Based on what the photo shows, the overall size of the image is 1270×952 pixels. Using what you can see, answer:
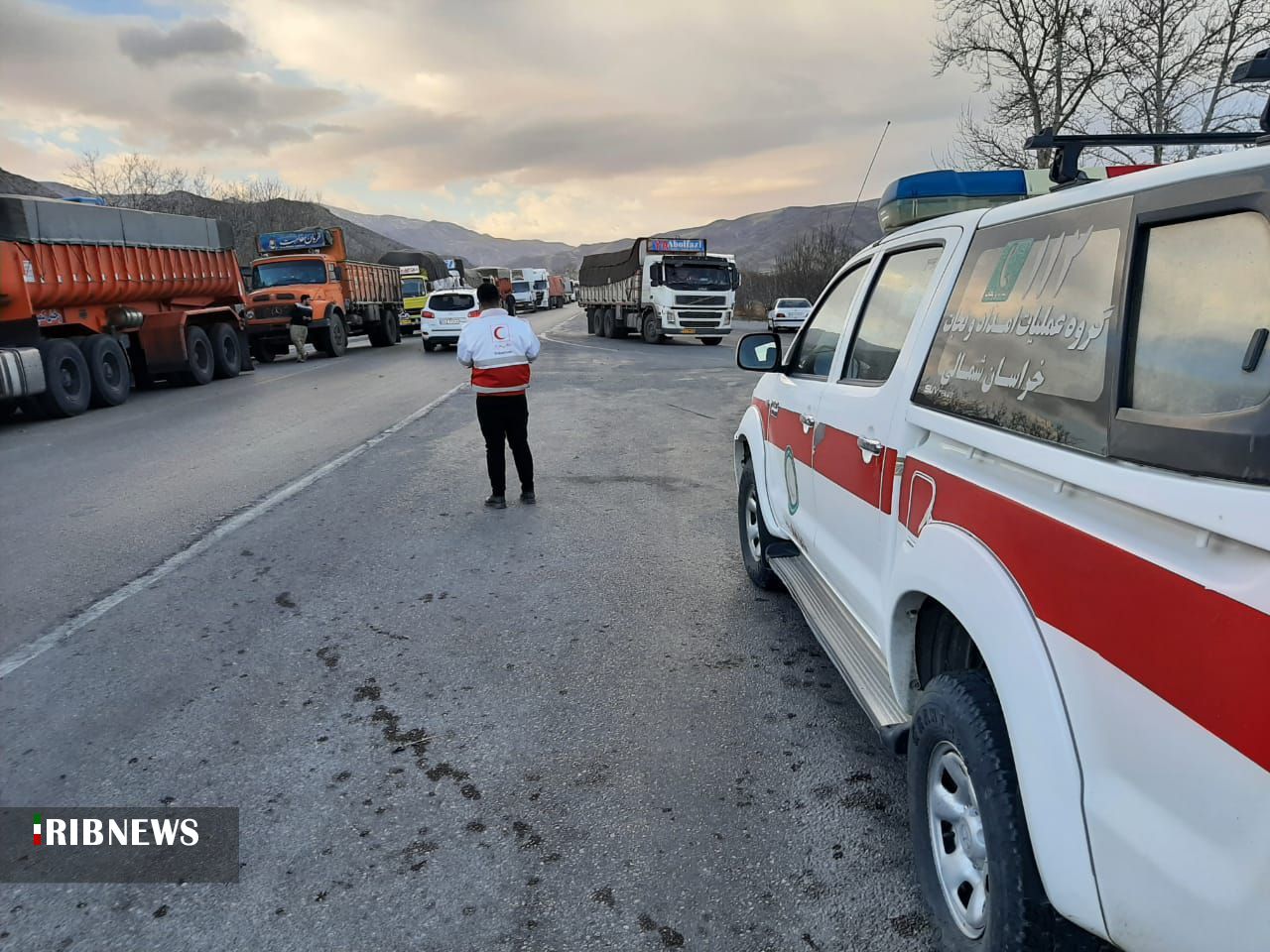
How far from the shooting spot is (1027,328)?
81.3 inches

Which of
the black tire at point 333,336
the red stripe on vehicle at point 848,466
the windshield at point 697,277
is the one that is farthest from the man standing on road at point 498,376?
the windshield at point 697,277

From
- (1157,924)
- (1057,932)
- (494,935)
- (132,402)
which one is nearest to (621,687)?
(494,935)

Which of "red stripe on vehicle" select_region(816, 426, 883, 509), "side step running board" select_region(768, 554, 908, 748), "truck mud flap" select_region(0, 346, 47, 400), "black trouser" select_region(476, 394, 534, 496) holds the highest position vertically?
"truck mud flap" select_region(0, 346, 47, 400)

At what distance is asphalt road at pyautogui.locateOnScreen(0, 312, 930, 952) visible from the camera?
7.80ft

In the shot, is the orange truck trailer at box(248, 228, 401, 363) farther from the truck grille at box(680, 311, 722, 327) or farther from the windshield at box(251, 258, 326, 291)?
the truck grille at box(680, 311, 722, 327)

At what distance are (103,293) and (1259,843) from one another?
17031 mm

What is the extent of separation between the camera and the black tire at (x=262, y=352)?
23.8m

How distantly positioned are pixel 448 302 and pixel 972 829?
82.7 feet

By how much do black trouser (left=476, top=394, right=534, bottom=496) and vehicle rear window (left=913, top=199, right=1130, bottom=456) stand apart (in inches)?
185

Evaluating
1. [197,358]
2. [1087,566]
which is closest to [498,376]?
[1087,566]

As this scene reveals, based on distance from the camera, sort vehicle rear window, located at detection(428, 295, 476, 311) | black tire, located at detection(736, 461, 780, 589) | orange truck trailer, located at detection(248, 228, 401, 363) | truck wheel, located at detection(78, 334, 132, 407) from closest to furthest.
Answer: black tire, located at detection(736, 461, 780, 589) < truck wheel, located at detection(78, 334, 132, 407) < orange truck trailer, located at detection(248, 228, 401, 363) < vehicle rear window, located at detection(428, 295, 476, 311)

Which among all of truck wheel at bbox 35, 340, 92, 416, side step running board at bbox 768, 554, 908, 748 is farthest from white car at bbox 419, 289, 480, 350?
side step running board at bbox 768, 554, 908, 748

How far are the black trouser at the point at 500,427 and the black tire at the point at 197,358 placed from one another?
12.5m

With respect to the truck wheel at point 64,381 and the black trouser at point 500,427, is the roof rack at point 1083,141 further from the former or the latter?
the truck wheel at point 64,381
